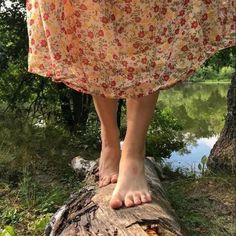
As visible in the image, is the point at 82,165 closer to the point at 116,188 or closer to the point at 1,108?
the point at 116,188

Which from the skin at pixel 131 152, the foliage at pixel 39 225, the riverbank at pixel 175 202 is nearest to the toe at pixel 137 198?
the skin at pixel 131 152

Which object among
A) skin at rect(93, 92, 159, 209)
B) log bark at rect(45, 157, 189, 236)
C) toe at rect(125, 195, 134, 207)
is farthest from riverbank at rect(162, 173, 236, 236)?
toe at rect(125, 195, 134, 207)

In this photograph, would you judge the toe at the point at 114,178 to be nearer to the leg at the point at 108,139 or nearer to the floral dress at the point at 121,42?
the leg at the point at 108,139

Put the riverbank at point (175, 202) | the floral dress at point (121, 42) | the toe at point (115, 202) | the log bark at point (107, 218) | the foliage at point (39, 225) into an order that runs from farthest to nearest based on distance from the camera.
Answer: the riverbank at point (175, 202) < the foliage at point (39, 225) < the floral dress at point (121, 42) < the toe at point (115, 202) < the log bark at point (107, 218)

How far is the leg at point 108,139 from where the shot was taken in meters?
2.40

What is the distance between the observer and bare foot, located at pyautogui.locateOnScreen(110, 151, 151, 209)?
205cm

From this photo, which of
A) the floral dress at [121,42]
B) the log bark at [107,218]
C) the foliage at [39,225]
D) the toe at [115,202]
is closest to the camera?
the log bark at [107,218]

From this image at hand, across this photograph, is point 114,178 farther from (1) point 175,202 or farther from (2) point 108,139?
(1) point 175,202

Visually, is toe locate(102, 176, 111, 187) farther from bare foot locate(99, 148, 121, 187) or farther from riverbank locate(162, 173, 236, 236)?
riverbank locate(162, 173, 236, 236)

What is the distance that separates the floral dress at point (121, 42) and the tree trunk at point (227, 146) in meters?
2.10

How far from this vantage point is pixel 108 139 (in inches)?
98.8

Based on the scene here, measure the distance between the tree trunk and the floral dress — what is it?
6.90 ft

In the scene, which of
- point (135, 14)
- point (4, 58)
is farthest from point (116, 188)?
point (4, 58)

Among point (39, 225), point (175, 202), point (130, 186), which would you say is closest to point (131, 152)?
point (130, 186)
